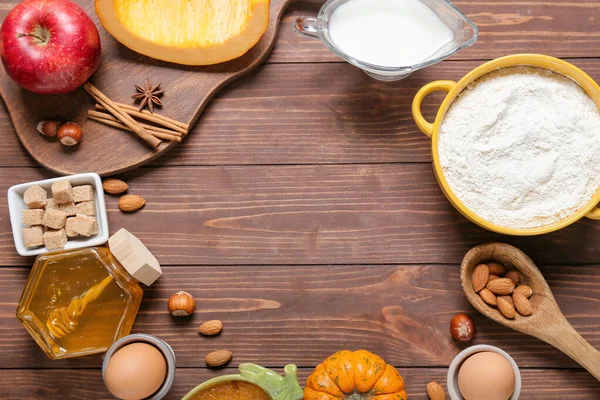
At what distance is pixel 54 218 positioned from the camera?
99 centimetres

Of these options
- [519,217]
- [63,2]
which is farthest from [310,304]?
[63,2]

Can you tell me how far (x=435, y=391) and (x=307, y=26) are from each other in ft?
2.16

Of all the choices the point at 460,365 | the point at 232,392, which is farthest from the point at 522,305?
the point at 232,392

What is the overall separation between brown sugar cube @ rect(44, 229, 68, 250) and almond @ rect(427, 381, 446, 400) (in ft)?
2.18

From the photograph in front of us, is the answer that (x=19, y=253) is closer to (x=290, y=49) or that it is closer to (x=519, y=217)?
(x=290, y=49)

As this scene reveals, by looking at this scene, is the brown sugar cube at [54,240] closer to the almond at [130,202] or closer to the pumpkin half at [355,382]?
the almond at [130,202]

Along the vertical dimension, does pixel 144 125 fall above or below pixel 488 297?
above

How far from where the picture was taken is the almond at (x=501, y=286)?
101 centimetres

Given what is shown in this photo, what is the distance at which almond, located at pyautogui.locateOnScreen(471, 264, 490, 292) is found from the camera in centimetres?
102

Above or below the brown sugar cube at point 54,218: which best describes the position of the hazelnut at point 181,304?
below

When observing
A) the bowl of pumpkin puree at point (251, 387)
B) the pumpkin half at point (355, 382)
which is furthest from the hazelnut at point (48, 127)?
the pumpkin half at point (355, 382)

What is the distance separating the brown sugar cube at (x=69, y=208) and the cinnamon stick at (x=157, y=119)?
18 cm

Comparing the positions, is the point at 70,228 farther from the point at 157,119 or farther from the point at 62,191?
the point at 157,119

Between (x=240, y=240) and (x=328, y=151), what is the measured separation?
225mm
